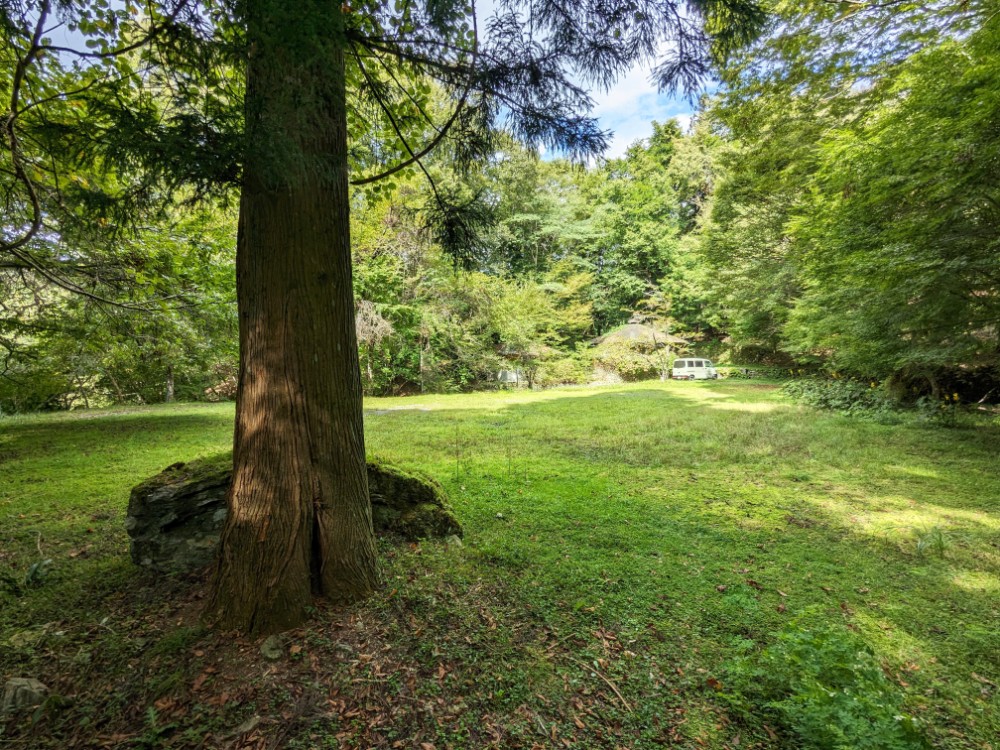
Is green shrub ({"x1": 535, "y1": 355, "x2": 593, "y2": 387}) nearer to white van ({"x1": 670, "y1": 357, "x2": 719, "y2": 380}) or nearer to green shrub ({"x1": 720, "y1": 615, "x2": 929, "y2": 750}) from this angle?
white van ({"x1": 670, "y1": 357, "x2": 719, "y2": 380})

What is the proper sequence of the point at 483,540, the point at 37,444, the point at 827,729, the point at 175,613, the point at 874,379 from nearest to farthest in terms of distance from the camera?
the point at 827,729
the point at 175,613
the point at 483,540
the point at 37,444
the point at 874,379

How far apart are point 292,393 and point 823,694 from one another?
2894 mm

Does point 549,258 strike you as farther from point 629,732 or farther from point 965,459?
point 629,732

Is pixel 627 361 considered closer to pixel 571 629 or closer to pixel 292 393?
pixel 571 629

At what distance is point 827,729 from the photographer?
1790 mm

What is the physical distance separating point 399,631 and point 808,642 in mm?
2155

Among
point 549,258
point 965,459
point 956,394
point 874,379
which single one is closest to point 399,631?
point 965,459

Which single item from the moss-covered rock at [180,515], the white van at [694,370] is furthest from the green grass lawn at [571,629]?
the white van at [694,370]

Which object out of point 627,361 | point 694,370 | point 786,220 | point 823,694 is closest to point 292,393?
point 823,694

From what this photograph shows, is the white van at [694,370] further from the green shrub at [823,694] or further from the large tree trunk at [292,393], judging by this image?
the large tree trunk at [292,393]

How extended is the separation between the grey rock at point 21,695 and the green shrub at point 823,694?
311 centimetres

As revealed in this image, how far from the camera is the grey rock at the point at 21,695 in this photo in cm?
181

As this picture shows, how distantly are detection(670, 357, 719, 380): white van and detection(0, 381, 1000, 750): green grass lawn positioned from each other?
1824cm

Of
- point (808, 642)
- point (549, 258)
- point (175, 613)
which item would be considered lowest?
point (808, 642)
